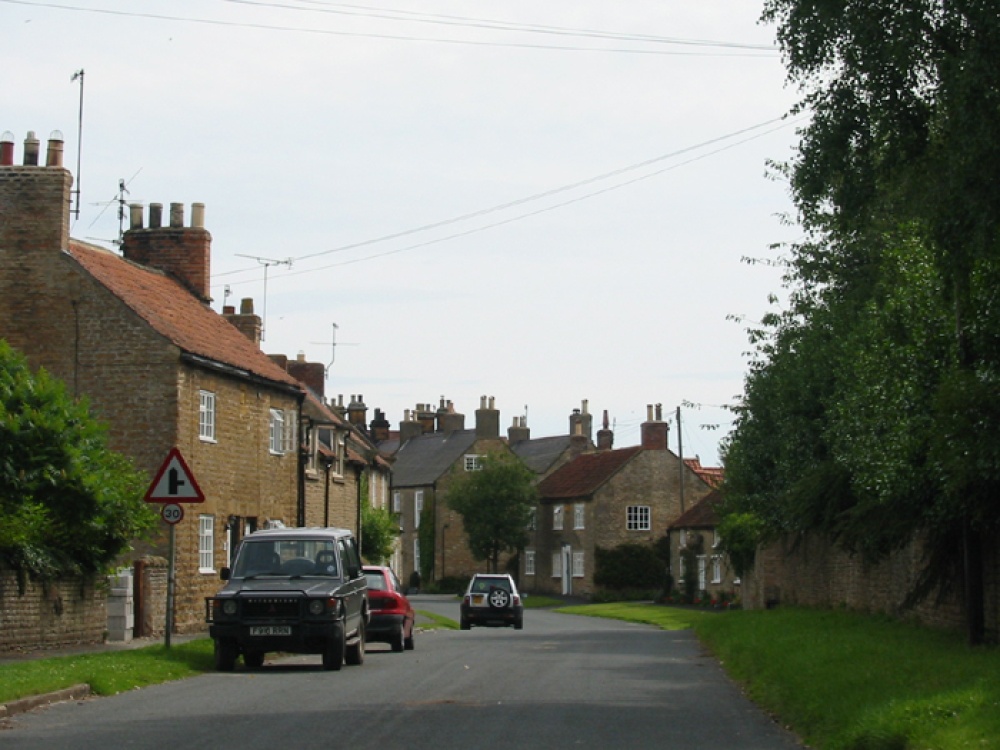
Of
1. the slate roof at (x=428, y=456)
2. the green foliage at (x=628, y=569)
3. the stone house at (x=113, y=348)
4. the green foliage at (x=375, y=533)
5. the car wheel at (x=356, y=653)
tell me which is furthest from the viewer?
the slate roof at (x=428, y=456)

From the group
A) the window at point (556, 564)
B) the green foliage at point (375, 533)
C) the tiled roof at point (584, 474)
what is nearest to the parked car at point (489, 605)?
the green foliage at point (375, 533)

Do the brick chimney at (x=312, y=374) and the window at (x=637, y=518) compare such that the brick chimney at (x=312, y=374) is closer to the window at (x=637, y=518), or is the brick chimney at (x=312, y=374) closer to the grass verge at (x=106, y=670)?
the window at (x=637, y=518)

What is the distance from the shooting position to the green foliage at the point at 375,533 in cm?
5650

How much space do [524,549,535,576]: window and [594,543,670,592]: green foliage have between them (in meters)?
8.75

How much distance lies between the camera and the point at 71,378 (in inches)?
1250

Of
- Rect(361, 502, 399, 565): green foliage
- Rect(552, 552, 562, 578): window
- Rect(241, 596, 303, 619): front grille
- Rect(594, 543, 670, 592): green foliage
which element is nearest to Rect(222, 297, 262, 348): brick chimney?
Rect(361, 502, 399, 565): green foliage

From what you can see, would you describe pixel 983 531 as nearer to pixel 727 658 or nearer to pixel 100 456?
pixel 727 658

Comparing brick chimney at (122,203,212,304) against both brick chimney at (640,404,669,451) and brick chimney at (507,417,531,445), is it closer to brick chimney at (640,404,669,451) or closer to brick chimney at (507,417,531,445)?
brick chimney at (640,404,669,451)

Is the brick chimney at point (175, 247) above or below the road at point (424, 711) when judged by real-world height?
above

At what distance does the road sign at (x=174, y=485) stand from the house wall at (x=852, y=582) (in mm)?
11344

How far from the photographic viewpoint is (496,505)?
85.4 metres

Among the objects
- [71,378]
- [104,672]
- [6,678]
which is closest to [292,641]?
[104,672]

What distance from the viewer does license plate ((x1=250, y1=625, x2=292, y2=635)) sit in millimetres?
20109

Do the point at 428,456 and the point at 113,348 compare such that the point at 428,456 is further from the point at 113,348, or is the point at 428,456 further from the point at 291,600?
the point at 291,600
